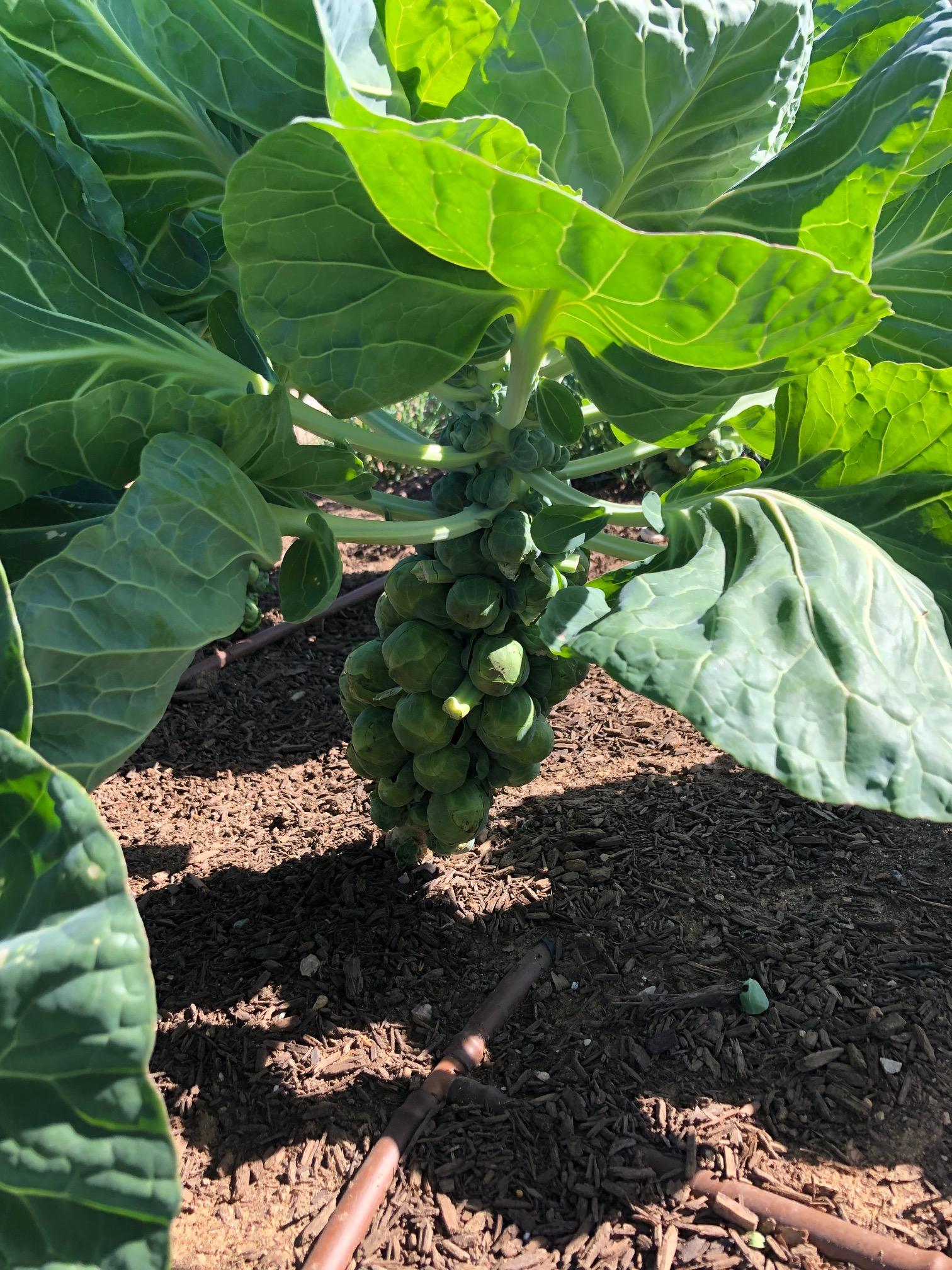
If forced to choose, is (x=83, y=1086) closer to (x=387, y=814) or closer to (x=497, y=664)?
(x=497, y=664)

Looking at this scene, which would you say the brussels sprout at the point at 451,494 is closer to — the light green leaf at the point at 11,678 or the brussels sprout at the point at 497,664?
the brussels sprout at the point at 497,664

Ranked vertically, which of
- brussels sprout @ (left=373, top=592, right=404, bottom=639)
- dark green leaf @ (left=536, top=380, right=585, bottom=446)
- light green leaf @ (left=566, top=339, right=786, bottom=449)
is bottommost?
brussels sprout @ (left=373, top=592, right=404, bottom=639)

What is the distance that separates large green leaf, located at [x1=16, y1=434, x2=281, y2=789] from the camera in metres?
1.45

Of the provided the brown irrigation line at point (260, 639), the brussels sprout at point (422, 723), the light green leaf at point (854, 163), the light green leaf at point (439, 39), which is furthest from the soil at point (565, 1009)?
the light green leaf at point (439, 39)

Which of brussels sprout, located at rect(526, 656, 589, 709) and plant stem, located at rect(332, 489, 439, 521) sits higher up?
plant stem, located at rect(332, 489, 439, 521)

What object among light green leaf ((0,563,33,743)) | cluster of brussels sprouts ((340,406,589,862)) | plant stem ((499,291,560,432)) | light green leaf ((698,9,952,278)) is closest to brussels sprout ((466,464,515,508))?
cluster of brussels sprouts ((340,406,589,862))

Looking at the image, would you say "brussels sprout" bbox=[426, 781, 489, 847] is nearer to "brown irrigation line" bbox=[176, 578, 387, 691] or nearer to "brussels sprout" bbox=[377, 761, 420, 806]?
"brussels sprout" bbox=[377, 761, 420, 806]

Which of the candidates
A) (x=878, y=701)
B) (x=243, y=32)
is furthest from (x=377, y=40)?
(x=878, y=701)

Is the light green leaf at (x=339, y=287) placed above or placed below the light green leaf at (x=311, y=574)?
above

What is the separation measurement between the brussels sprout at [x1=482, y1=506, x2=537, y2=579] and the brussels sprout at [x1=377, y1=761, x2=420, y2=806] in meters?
0.60

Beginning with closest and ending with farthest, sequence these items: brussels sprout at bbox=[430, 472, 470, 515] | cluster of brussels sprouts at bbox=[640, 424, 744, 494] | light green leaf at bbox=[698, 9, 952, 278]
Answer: light green leaf at bbox=[698, 9, 952, 278] → brussels sprout at bbox=[430, 472, 470, 515] → cluster of brussels sprouts at bbox=[640, 424, 744, 494]

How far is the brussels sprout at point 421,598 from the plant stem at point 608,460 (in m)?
0.44

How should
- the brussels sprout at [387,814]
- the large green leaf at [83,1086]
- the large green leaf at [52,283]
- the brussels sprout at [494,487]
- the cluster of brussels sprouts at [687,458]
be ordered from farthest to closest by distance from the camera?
the cluster of brussels sprouts at [687,458], the brussels sprout at [387,814], the brussels sprout at [494,487], the large green leaf at [52,283], the large green leaf at [83,1086]

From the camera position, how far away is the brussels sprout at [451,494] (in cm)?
220
